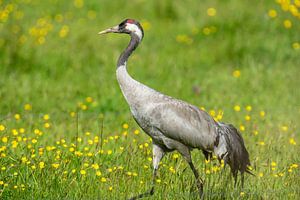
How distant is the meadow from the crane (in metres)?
0.13

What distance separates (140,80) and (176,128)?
364cm

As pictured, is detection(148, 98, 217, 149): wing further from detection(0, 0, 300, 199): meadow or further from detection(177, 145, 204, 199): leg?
detection(0, 0, 300, 199): meadow

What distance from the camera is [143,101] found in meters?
6.03

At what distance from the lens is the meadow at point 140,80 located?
605cm

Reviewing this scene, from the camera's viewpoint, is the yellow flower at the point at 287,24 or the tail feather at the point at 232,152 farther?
the yellow flower at the point at 287,24

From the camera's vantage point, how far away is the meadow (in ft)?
19.8

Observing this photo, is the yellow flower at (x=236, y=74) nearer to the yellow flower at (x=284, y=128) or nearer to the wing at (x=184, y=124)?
the yellow flower at (x=284, y=128)

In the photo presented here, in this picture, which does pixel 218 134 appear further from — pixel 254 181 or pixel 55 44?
pixel 55 44

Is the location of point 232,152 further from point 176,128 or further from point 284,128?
point 284,128

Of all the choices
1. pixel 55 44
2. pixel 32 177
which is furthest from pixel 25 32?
pixel 32 177

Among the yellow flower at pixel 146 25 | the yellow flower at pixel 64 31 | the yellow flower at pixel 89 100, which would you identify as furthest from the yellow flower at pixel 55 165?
the yellow flower at pixel 146 25

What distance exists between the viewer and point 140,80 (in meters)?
9.65

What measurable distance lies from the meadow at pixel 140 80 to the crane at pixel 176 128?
0.44ft

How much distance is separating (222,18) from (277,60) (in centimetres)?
130
